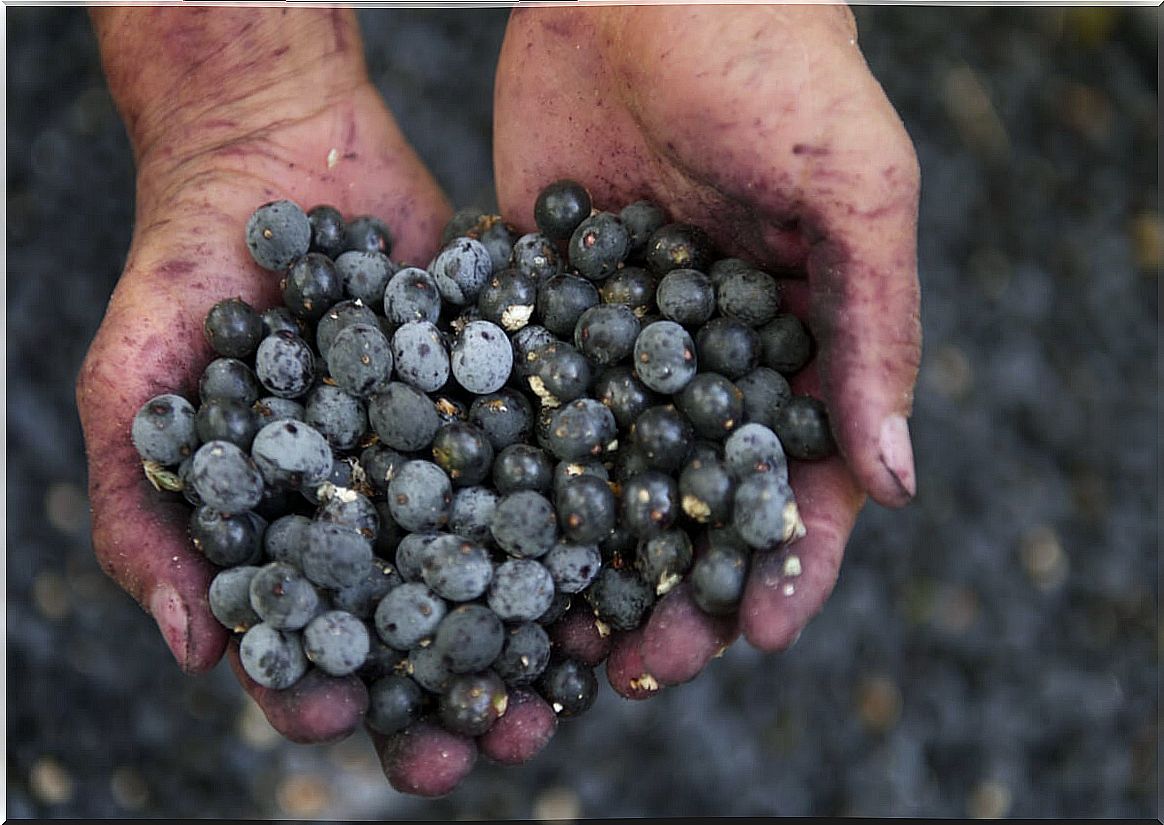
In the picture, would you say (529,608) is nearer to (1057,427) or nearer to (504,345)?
(504,345)

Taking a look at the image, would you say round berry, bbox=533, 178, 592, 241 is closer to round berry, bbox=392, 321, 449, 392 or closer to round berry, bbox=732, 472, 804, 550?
round berry, bbox=392, 321, 449, 392

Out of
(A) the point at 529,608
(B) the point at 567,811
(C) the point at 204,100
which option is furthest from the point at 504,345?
(B) the point at 567,811

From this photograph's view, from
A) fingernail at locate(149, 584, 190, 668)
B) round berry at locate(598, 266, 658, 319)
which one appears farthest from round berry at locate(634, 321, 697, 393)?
fingernail at locate(149, 584, 190, 668)

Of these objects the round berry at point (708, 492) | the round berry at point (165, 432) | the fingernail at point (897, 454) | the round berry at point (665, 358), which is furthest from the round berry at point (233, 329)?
the fingernail at point (897, 454)

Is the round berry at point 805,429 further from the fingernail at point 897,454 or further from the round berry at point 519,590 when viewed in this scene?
the round berry at point 519,590

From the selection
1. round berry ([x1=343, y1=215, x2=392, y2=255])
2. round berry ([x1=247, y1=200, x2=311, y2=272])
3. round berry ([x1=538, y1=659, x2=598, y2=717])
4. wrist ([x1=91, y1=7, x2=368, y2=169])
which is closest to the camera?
round berry ([x1=538, y1=659, x2=598, y2=717])

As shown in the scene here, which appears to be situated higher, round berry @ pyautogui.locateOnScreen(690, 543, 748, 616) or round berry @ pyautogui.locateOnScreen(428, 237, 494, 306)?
round berry @ pyautogui.locateOnScreen(428, 237, 494, 306)

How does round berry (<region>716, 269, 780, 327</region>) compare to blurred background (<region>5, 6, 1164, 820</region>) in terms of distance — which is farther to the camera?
blurred background (<region>5, 6, 1164, 820</region>)

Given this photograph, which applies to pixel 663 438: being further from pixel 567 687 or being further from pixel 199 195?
pixel 199 195
